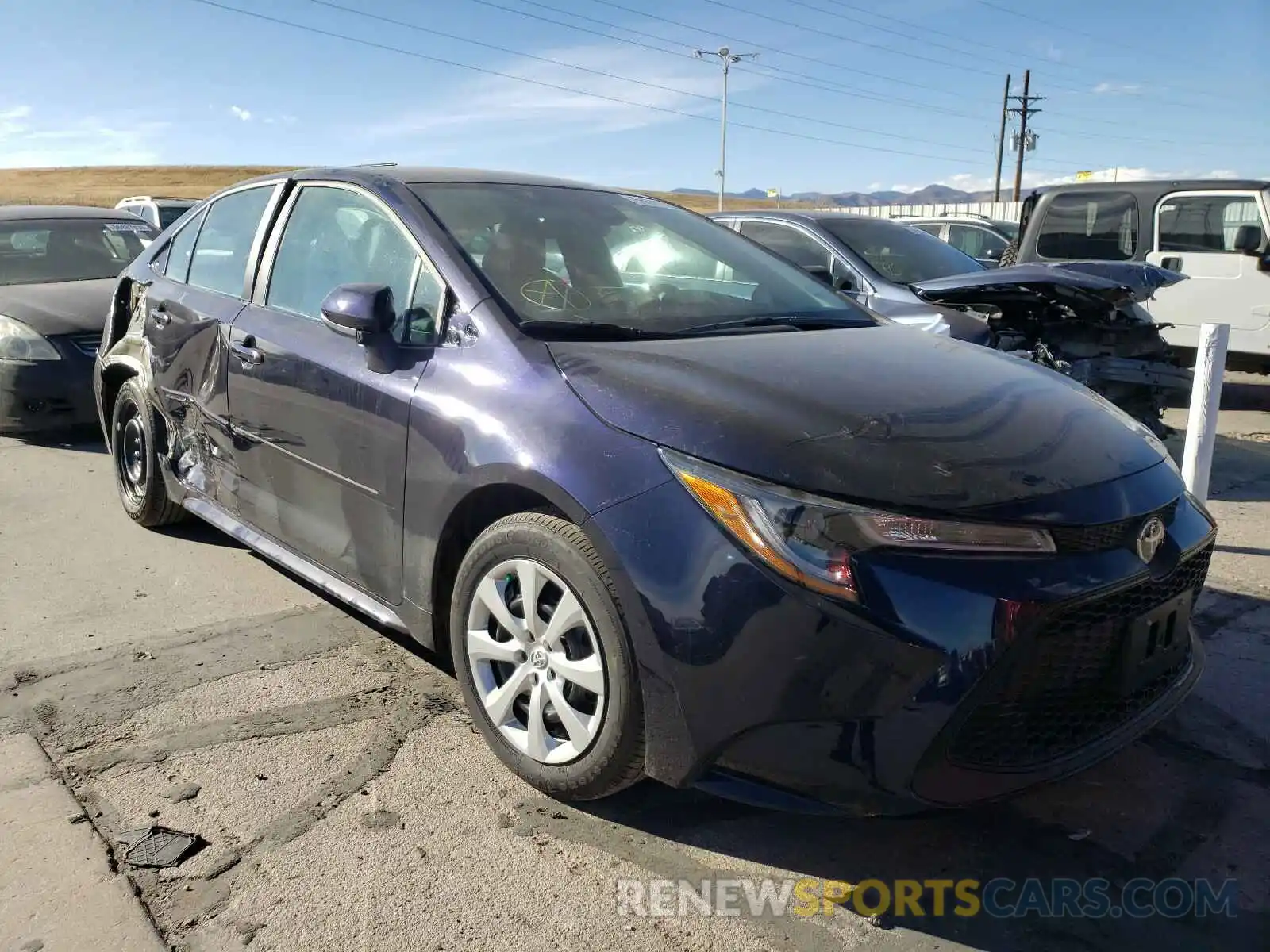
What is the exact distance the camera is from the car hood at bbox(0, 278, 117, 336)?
650 centimetres

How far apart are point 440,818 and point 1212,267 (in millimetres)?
Answer: 8560

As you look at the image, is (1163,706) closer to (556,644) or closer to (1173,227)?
(556,644)

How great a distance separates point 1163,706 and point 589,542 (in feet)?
4.77

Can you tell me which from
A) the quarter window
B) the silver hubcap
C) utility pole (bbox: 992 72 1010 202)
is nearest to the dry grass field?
utility pole (bbox: 992 72 1010 202)

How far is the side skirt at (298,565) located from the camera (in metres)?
3.02

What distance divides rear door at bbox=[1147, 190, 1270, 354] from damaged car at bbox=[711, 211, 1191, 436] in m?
2.41

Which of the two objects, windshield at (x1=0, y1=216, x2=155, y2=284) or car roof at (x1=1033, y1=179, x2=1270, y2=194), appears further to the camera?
car roof at (x1=1033, y1=179, x2=1270, y2=194)

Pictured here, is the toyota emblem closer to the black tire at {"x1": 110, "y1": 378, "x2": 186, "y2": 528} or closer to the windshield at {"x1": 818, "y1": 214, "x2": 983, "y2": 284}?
the black tire at {"x1": 110, "y1": 378, "x2": 186, "y2": 528}

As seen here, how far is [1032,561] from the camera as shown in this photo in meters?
2.09

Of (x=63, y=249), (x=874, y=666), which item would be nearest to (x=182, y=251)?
(x=874, y=666)

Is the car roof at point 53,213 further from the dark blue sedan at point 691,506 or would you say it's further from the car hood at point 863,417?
the car hood at point 863,417

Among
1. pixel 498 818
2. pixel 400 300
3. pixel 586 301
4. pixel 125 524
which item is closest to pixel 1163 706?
pixel 498 818

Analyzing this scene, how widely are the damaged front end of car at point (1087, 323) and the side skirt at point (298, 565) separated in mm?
4037

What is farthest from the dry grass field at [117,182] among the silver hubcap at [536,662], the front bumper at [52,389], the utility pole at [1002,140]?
the silver hubcap at [536,662]
